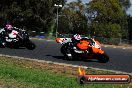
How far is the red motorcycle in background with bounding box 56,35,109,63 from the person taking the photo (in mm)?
21688

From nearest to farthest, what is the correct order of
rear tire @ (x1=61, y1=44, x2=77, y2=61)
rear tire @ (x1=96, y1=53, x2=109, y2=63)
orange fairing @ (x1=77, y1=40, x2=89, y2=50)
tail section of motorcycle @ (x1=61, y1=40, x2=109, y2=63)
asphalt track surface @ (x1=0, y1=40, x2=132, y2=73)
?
asphalt track surface @ (x1=0, y1=40, x2=132, y2=73), rear tire @ (x1=96, y1=53, x2=109, y2=63), tail section of motorcycle @ (x1=61, y1=40, x2=109, y2=63), orange fairing @ (x1=77, y1=40, x2=89, y2=50), rear tire @ (x1=61, y1=44, x2=77, y2=61)

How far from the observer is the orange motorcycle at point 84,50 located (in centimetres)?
2169

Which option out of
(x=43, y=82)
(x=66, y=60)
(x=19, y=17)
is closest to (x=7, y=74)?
(x=43, y=82)

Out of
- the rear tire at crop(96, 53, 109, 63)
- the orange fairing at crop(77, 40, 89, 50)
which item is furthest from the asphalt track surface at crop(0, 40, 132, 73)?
the orange fairing at crop(77, 40, 89, 50)

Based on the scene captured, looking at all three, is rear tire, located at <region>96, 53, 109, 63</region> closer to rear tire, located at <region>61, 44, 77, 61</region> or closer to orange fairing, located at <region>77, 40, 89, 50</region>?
orange fairing, located at <region>77, 40, 89, 50</region>

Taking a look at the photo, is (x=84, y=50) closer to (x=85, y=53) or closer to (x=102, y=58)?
(x=85, y=53)

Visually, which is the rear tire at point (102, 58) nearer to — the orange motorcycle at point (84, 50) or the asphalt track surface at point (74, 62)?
the orange motorcycle at point (84, 50)

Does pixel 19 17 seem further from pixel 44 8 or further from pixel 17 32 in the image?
pixel 17 32

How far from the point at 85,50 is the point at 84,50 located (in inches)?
2.7

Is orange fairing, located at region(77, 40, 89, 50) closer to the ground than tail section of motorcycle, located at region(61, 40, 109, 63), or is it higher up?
higher up

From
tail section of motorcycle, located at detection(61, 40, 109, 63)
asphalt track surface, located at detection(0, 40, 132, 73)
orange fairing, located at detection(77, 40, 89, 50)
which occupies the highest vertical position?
orange fairing, located at detection(77, 40, 89, 50)

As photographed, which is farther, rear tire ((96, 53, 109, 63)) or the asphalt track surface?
rear tire ((96, 53, 109, 63))

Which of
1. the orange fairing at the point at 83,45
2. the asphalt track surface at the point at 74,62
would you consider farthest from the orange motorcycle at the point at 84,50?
the asphalt track surface at the point at 74,62

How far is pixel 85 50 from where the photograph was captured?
21.9m
